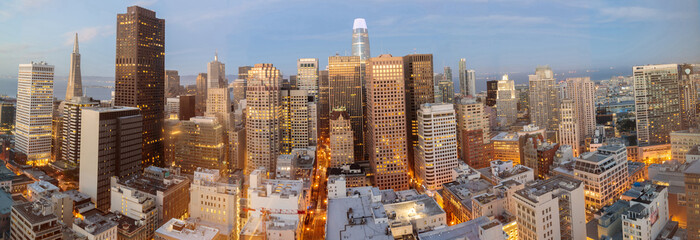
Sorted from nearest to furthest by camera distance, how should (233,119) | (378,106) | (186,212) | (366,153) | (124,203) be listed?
(124,203)
(186,212)
(378,106)
(366,153)
(233,119)

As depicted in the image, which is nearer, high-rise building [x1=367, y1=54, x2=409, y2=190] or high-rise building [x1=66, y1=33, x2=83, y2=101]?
high-rise building [x1=367, y1=54, x2=409, y2=190]

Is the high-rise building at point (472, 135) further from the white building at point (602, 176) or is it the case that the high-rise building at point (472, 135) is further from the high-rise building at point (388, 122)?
the white building at point (602, 176)

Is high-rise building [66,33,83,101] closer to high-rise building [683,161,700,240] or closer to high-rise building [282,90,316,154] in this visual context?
high-rise building [282,90,316,154]


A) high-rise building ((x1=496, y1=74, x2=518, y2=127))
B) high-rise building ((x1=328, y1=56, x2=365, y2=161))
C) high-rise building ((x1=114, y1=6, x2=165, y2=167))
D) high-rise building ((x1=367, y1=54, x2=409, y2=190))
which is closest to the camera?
high-rise building ((x1=367, y1=54, x2=409, y2=190))

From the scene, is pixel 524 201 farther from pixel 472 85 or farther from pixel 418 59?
pixel 472 85

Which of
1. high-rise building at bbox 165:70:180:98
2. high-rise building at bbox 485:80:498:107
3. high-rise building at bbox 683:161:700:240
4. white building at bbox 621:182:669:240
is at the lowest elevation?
white building at bbox 621:182:669:240

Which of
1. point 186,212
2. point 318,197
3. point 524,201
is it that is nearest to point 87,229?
point 186,212

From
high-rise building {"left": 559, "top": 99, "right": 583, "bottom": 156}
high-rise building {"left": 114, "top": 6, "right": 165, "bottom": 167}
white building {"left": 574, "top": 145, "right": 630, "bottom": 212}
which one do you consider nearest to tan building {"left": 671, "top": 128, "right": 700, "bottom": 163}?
white building {"left": 574, "top": 145, "right": 630, "bottom": 212}
